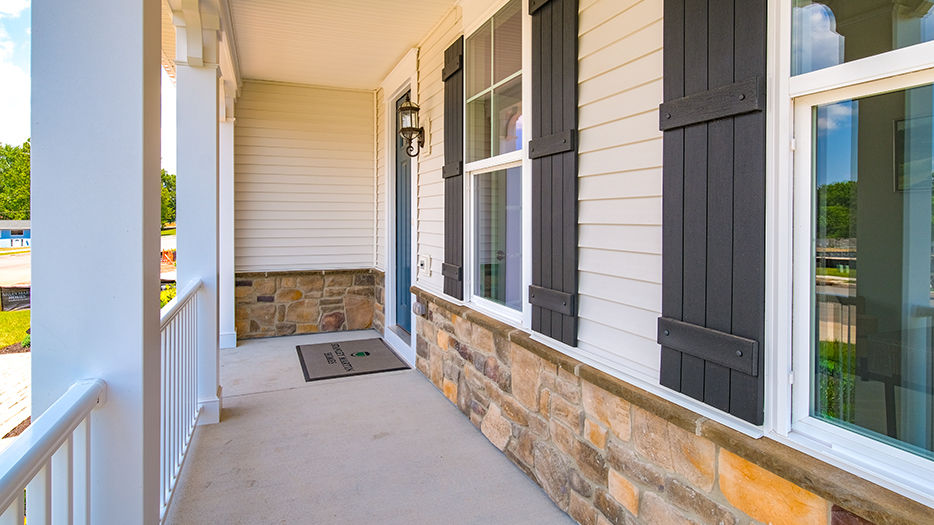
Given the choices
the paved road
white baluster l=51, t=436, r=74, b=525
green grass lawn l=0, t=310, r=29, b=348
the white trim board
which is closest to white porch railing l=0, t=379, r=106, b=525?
white baluster l=51, t=436, r=74, b=525

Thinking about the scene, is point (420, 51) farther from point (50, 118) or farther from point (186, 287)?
point (50, 118)

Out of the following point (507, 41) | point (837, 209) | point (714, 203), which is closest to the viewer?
point (837, 209)

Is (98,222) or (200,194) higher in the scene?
(200,194)

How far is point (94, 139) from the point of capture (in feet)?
4.48

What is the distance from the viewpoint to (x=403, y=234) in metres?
5.62

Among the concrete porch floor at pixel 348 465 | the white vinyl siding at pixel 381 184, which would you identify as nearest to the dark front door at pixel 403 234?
the white vinyl siding at pixel 381 184

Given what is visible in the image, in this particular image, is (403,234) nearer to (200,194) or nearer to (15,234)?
(200,194)

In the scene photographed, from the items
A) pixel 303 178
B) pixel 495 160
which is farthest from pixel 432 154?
pixel 303 178

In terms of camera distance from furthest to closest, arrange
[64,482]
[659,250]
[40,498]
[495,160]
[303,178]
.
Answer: [303,178] → [495,160] → [659,250] → [64,482] → [40,498]

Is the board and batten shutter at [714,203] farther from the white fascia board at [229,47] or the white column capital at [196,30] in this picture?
the white fascia board at [229,47]

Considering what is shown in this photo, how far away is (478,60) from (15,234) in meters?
2.79

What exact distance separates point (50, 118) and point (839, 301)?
83.0 inches

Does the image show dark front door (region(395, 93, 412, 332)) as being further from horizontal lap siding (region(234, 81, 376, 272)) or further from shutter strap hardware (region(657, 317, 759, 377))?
shutter strap hardware (region(657, 317, 759, 377))

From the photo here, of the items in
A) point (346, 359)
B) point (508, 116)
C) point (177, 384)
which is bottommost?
point (346, 359)
